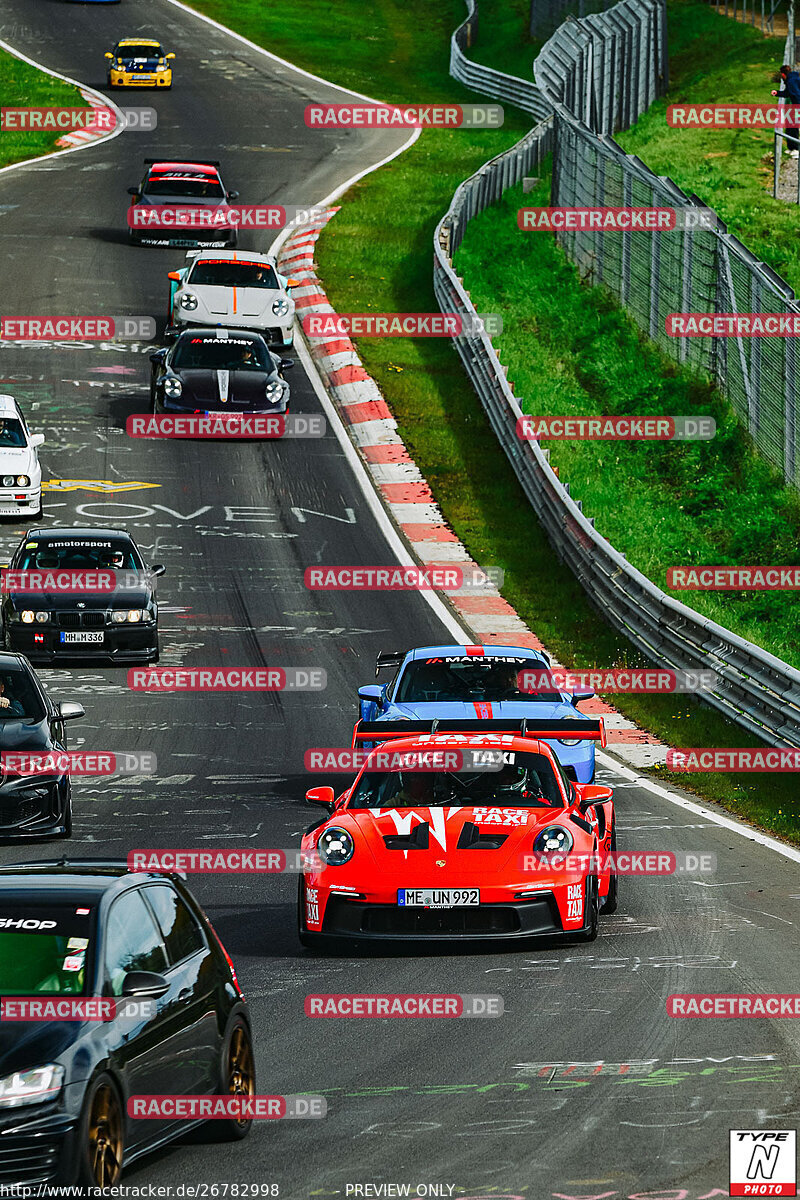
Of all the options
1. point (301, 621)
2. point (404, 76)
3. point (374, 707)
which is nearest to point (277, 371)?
point (301, 621)

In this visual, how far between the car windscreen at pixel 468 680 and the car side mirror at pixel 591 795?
129 inches

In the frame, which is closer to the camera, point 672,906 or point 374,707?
point 672,906

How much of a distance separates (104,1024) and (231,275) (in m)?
31.5

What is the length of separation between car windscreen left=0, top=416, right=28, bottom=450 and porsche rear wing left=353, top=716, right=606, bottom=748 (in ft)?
49.7

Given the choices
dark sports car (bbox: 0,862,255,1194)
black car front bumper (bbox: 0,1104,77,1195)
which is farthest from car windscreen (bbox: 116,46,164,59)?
black car front bumper (bbox: 0,1104,77,1195)

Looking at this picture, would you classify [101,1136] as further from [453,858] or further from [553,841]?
[553,841]

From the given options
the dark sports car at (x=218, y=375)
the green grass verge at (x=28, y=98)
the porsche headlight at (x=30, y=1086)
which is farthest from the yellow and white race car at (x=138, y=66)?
the porsche headlight at (x=30, y=1086)

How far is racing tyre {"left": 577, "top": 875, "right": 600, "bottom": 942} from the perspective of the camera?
40.3ft

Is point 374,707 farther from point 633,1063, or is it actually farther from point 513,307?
point 513,307

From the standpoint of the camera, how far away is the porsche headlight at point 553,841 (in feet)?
40.3

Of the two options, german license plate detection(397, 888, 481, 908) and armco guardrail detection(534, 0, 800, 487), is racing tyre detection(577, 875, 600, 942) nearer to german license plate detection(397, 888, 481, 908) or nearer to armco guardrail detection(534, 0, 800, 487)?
german license plate detection(397, 888, 481, 908)

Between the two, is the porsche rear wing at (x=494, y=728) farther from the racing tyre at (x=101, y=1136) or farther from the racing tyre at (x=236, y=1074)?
the racing tyre at (x=101, y=1136)

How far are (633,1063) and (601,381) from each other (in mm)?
26687

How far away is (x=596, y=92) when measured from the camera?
49062 mm
